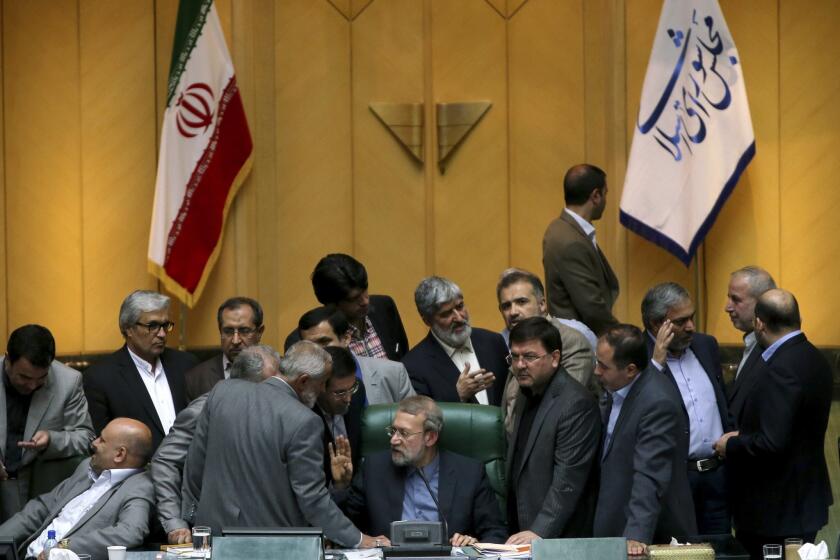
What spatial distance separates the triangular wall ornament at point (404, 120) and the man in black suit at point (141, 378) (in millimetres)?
2831

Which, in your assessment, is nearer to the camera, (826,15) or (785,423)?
(785,423)

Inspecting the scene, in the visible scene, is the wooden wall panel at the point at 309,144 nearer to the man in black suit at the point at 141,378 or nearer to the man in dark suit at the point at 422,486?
the man in black suit at the point at 141,378

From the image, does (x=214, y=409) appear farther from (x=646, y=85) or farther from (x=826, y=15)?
(x=826, y=15)

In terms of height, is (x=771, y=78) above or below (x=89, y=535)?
above

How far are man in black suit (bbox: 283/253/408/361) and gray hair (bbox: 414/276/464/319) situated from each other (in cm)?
28

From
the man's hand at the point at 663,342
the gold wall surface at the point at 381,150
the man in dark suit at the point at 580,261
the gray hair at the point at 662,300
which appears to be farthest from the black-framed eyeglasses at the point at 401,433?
the gold wall surface at the point at 381,150

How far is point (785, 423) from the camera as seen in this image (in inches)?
261

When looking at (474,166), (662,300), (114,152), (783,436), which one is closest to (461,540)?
(783,436)

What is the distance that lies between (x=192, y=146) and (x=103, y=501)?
3262mm

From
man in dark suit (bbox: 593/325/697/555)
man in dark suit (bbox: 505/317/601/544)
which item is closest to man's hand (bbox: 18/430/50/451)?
man in dark suit (bbox: 505/317/601/544)

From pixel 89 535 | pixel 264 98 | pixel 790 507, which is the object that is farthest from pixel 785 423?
pixel 264 98

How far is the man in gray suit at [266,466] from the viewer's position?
613cm

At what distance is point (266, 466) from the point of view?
20.2 feet

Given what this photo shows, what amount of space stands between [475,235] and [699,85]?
1.71 meters
